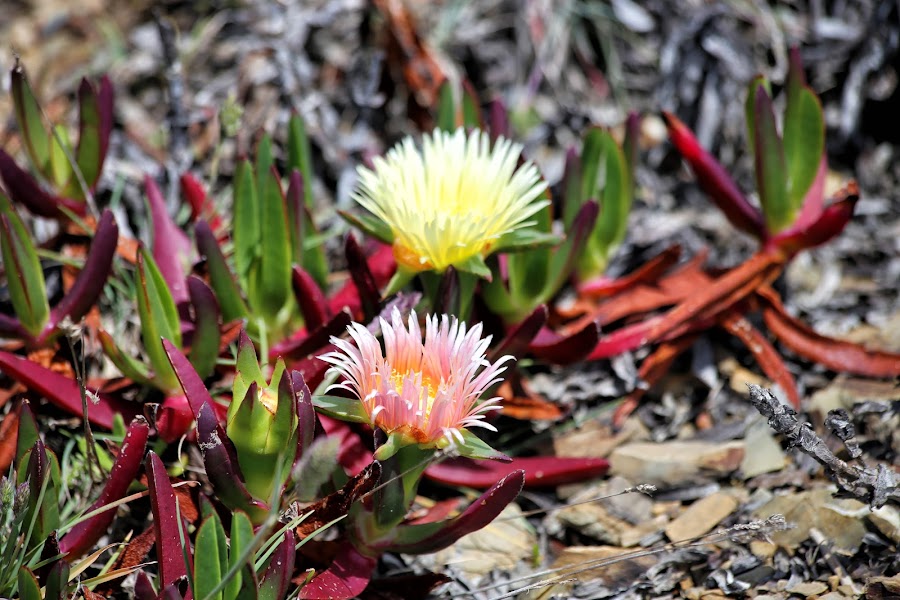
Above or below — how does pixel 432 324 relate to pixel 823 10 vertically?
below

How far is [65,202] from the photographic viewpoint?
1811 millimetres

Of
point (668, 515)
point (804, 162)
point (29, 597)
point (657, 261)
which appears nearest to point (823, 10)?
point (804, 162)

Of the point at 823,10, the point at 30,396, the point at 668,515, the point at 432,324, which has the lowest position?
the point at 668,515

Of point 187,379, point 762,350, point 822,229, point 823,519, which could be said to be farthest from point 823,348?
point 187,379

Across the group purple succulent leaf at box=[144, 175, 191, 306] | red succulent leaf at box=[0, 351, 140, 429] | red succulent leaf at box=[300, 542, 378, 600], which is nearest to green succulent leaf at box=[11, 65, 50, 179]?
purple succulent leaf at box=[144, 175, 191, 306]

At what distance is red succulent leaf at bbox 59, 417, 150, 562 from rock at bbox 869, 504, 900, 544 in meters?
1.19

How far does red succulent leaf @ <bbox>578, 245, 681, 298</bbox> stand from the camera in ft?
6.12

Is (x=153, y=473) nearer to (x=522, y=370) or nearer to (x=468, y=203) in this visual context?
→ (x=468, y=203)

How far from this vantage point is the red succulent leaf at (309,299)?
5.25 ft

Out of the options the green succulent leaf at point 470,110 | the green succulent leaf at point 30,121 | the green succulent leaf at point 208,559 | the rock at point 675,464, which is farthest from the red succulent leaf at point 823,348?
the green succulent leaf at point 30,121

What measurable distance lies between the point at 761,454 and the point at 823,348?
0.30m

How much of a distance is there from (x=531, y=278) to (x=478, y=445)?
55cm

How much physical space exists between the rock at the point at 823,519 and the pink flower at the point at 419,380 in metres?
0.64

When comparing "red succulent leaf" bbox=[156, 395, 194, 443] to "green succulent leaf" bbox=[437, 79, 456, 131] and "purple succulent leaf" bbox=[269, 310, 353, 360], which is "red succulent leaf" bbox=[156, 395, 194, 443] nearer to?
"purple succulent leaf" bbox=[269, 310, 353, 360]
